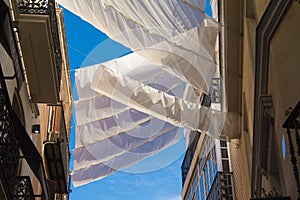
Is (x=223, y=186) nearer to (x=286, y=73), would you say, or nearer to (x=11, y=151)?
(x=286, y=73)

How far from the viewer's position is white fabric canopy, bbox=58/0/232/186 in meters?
10.2

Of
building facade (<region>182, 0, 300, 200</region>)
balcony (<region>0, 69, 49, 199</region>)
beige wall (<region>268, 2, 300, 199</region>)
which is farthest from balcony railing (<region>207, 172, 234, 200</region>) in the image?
balcony (<region>0, 69, 49, 199</region>)

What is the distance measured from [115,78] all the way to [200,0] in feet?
7.87

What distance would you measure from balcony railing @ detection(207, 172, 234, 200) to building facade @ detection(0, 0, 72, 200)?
12.4 feet

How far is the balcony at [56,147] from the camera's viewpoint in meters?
12.2

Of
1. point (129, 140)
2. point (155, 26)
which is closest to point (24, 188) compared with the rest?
point (155, 26)

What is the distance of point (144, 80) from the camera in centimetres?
1189

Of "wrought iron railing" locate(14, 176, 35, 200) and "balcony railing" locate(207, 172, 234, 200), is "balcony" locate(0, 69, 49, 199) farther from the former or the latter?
"balcony railing" locate(207, 172, 234, 200)

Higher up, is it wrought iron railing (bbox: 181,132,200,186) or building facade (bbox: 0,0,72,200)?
building facade (bbox: 0,0,72,200)

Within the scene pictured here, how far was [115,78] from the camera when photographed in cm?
1105

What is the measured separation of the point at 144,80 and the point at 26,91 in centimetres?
300

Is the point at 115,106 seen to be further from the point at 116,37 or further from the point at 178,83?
the point at 116,37

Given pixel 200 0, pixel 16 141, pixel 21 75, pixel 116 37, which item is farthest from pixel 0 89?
pixel 200 0

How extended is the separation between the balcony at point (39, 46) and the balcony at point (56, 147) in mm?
2109
